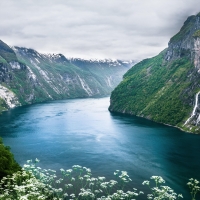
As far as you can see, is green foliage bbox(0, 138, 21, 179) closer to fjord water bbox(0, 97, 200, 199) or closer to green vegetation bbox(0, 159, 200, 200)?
green vegetation bbox(0, 159, 200, 200)

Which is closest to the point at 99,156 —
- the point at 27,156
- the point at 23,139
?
the point at 27,156

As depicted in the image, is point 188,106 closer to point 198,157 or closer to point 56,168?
point 198,157

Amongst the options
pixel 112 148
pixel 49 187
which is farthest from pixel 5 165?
pixel 112 148

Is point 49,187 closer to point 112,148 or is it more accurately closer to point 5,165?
point 5,165

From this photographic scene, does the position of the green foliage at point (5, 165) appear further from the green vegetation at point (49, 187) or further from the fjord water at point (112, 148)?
the fjord water at point (112, 148)

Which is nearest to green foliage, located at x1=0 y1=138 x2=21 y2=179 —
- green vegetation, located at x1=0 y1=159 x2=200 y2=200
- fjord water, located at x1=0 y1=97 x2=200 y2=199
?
green vegetation, located at x1=0 y1=159 x2=200 y2=200

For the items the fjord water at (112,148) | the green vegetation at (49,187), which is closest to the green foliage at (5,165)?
the green vegetation at (49,187)

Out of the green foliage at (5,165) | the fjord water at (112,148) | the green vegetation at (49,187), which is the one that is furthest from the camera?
the fjord water at (112,148)

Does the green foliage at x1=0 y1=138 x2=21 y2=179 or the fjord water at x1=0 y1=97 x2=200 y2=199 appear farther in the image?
the fjord water at x1=0 y1=97 x2=200 y2=199
